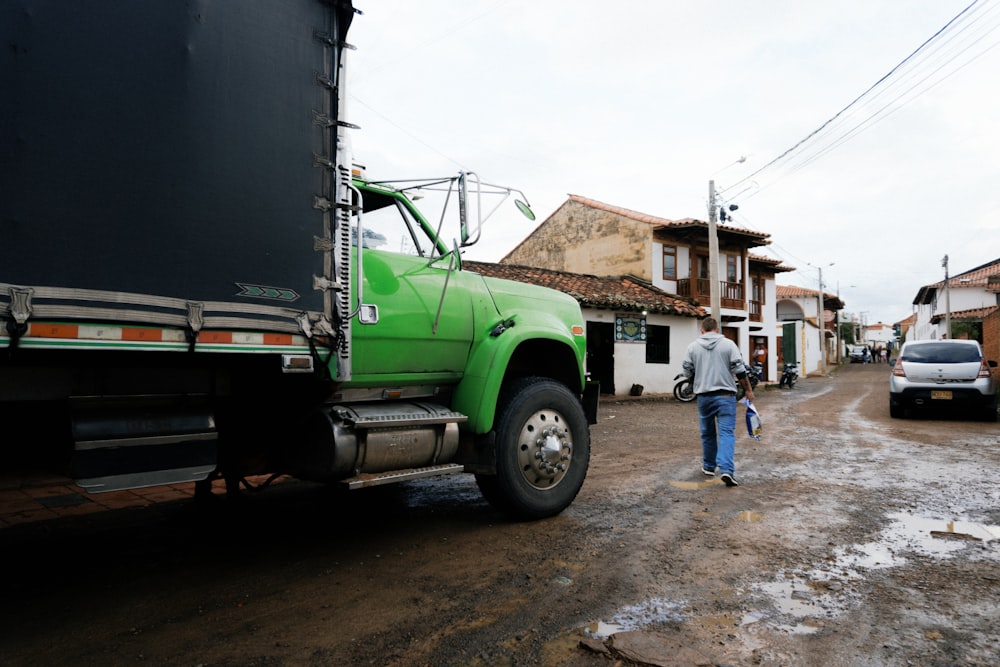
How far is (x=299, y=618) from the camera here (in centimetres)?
279

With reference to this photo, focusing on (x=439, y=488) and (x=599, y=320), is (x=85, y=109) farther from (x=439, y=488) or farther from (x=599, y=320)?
(x=599, y=320)

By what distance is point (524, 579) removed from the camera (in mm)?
3225

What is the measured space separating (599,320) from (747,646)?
51.5ft

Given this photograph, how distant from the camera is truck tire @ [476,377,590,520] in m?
4.04

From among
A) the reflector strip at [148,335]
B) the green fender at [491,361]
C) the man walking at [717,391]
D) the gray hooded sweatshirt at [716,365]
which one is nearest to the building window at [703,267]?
the man walking at [717,391]

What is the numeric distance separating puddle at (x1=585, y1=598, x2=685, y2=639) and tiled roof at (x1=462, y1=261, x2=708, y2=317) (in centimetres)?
1354

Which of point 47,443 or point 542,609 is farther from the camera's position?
point 542,609

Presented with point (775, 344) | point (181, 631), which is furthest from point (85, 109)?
point (775, 344)

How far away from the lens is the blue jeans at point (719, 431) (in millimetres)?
5570

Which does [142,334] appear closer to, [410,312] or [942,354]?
[410,312]

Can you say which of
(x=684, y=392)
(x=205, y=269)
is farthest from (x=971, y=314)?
(x=205, y=269)

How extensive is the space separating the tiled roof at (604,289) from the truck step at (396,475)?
1258cm

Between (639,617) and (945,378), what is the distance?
10732 millimetres

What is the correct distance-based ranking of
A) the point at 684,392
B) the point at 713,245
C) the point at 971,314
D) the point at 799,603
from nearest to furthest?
the point at 799,603, the point at 684,392, the point at 713,245, the point at 971,314
